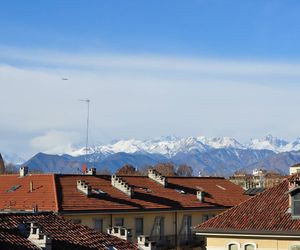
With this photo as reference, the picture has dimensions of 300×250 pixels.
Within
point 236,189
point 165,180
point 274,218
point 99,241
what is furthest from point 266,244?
point 236,189

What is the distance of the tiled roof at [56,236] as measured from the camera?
34.1 metres

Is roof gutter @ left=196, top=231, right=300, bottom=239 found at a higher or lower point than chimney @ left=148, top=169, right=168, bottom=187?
lower

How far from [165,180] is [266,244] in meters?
30.2

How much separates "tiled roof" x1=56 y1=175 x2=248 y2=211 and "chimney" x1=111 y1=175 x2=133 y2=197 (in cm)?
39

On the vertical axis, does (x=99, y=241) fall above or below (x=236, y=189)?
below

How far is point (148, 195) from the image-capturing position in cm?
6594

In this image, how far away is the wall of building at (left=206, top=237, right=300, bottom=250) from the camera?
41.6m

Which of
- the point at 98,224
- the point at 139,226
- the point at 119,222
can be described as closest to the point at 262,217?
the point at 98,224

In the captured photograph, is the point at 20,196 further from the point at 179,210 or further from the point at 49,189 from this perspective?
the point at 179,210

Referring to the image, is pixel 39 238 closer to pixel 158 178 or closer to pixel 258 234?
pixel 258 234

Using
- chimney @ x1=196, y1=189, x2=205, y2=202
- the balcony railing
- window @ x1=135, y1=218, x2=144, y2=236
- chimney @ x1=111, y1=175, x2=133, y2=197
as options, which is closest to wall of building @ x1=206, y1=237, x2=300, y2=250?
window @ x1=135, y1=218, x2=144, y2=236

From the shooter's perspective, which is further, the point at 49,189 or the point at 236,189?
the point at 236,189

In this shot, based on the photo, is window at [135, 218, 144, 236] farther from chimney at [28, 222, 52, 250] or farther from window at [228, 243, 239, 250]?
chimney at [28, 222, 52, 250]

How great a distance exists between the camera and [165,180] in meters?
72.2
